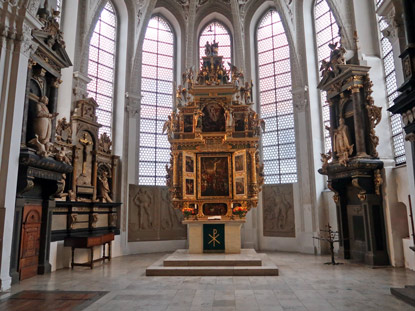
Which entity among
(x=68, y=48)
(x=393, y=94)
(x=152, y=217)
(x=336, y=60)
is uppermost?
(x=68, y=48)

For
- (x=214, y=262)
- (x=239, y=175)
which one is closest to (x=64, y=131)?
(x=239, y=175)

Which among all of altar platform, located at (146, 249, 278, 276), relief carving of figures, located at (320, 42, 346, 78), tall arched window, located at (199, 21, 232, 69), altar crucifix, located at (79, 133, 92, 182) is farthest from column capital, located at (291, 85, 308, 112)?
altar crucifix, located at (79, 133, 92, 182)

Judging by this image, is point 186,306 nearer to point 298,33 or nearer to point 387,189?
point 387,189

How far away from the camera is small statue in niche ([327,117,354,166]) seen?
36.3 ft

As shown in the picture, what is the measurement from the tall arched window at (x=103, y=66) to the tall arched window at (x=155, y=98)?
1685 mm

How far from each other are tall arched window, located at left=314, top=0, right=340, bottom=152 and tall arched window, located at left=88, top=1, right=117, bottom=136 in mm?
9285

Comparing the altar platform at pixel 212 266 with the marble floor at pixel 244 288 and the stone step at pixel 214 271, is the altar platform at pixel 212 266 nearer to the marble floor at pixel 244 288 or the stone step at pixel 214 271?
the stone step at pixel 214 271

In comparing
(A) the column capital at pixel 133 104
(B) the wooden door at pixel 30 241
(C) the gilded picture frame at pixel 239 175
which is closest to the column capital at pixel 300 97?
(C) the gilded picture frame at pixel 239 175

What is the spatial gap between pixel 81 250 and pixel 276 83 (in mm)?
11397

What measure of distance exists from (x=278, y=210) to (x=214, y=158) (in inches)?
184

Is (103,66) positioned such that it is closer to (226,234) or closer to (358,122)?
(226,234)

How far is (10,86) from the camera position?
7867mm

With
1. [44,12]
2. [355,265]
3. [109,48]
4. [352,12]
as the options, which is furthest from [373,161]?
[109,48]

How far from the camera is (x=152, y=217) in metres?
15.2
